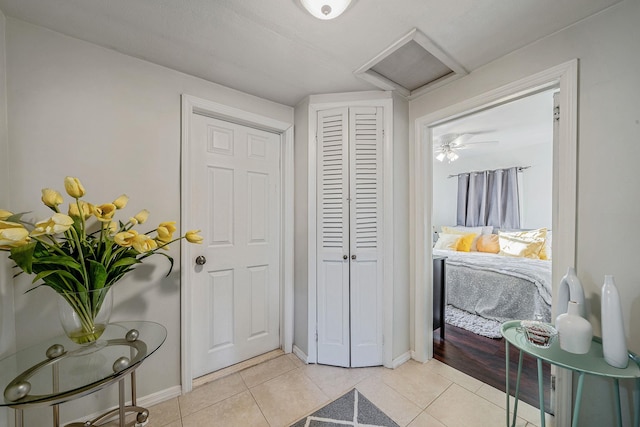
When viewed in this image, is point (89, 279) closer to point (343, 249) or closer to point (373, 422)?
point (343, 249)

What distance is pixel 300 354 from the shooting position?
82.8 inches

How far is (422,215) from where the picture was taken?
6.63 feet

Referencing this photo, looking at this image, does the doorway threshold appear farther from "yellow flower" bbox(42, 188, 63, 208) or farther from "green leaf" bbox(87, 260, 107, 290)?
"yellow flower" bbox(42, 188, 63, 208)

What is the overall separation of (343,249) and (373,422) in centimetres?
109

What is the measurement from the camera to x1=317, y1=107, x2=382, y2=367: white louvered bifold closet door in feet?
6.43

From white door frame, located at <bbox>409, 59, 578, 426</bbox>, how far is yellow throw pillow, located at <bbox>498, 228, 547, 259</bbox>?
7.48ft

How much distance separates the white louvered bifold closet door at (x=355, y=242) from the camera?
1.96m

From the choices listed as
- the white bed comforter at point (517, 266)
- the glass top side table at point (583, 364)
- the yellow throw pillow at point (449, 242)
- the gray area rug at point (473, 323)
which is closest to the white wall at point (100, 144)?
the glass top side table at point (583, 364)

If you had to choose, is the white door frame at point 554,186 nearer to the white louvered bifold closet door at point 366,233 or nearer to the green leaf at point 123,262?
the white louvered bifold closet door at point 366,233

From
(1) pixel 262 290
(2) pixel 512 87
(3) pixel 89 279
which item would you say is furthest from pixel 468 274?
(3) pixel 89 279

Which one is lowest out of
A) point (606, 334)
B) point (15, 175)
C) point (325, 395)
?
point (325, 395)

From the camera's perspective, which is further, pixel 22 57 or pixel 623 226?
pixel 22 57

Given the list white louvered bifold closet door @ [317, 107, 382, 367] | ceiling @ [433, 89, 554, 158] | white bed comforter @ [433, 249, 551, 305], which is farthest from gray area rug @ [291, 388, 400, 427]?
ceiling @ [433, 89, 554, 158]

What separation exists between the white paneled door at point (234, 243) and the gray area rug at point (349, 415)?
818mm
